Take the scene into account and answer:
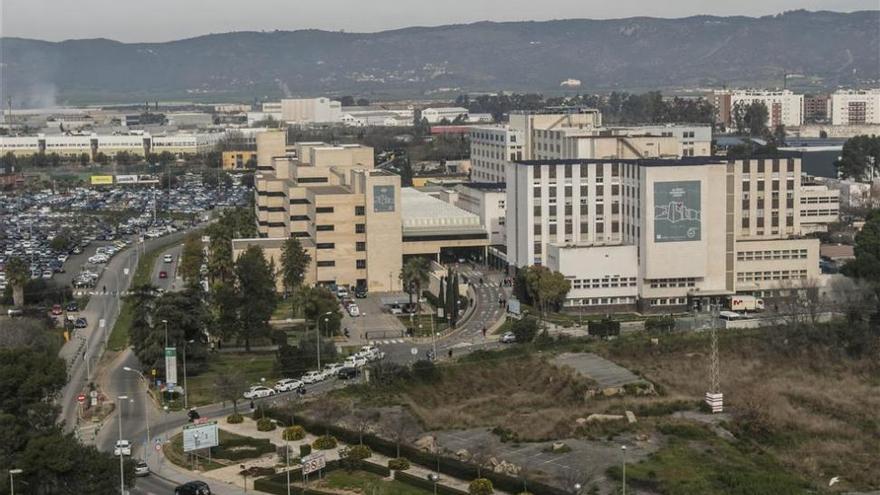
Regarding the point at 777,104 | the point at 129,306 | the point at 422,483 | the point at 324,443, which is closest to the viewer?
the point at 422,483

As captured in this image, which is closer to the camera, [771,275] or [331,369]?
[331,369]

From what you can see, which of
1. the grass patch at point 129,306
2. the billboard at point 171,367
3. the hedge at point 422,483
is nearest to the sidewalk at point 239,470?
the hedge at point 422,483

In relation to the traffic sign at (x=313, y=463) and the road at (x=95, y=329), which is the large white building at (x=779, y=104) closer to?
the road at (x=95, y=329)

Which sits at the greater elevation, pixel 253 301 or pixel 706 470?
pixel 253 301

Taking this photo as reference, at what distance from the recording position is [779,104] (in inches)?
4446

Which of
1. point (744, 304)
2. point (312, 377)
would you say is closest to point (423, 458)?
point (312, 377)

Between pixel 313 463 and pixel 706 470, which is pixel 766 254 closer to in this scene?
pixel 706 470

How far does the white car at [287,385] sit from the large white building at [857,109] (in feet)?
304

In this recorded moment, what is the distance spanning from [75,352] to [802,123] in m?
91.5

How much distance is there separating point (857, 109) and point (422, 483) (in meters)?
101

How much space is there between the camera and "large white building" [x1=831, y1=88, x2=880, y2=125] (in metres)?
116

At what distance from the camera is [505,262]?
44719 mm

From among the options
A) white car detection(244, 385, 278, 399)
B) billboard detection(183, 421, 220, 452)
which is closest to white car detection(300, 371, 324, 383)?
white car detection(244, 385, 278, 399)

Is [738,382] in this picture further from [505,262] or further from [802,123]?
[802,123]
